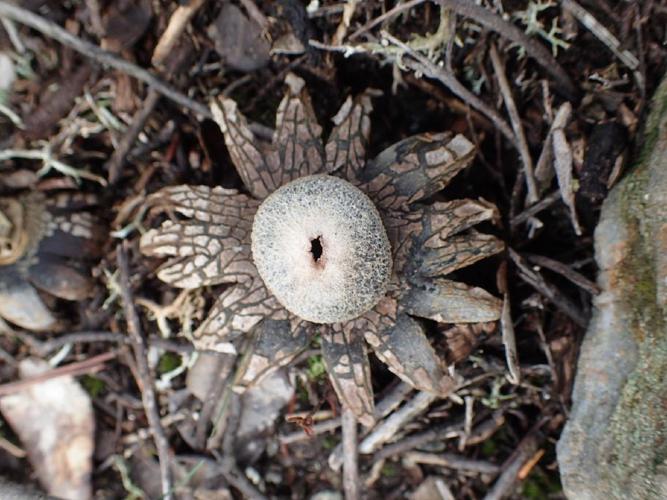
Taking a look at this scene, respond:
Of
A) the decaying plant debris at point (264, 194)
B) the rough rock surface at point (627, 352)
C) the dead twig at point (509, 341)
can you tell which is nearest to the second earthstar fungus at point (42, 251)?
the decaying plant debris at point (264, 194)

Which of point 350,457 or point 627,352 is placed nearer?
point 627,352

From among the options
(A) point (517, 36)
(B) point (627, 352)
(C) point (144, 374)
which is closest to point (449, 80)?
(A) point (517, 36)

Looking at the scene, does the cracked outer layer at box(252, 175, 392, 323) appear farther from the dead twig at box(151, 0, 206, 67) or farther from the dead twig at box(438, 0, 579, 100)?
the dead twig at box(151, 0, 206, 67)

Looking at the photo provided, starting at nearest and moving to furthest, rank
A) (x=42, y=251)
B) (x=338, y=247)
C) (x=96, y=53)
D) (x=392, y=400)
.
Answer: (x=338, y=247)
(x=392, y=400)
(x=96, y=53)
(x=42, y=251)

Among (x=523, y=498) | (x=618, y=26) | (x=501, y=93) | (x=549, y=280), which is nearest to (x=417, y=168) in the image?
(x=501, y=93)

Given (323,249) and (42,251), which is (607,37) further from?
(42,251)

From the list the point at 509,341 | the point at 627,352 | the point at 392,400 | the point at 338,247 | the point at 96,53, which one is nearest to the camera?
the point at 338,247
